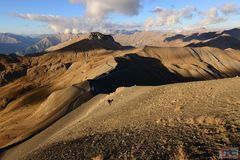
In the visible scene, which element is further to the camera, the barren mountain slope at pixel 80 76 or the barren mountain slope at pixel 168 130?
the barren mountain slope at pixel 80 76

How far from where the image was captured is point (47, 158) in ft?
52.9

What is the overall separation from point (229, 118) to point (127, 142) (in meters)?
4.70

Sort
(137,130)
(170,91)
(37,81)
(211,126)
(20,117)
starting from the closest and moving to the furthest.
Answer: (211,126)
(137,130)
(170,91)
(20,117)
(37,81)

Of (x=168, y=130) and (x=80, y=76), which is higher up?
(x=168, y=130)

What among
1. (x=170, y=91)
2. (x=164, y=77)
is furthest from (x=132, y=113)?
(x=164, y=77)

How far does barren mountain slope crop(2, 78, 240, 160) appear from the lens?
1333 cm

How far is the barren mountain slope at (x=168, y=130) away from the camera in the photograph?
43.7ft

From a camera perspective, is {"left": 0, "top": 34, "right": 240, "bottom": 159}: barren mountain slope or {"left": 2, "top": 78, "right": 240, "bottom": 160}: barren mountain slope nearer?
{"left": 2, "top": 78, "right": 240, "bottom": 160}: barren mountain slope

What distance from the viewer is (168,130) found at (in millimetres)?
15711

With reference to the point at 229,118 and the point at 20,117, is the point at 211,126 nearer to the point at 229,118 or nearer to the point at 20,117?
the point at 229,118

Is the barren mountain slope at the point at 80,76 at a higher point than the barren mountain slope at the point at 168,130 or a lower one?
lower

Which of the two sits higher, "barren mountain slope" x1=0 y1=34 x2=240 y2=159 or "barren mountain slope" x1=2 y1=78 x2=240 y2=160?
"barren mountain slope" x1=2 y1=78 x2=240 y2=160

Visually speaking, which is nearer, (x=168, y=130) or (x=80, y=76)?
(x=168, y=130)

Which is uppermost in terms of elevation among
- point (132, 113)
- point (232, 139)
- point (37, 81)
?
point (232, 139)
